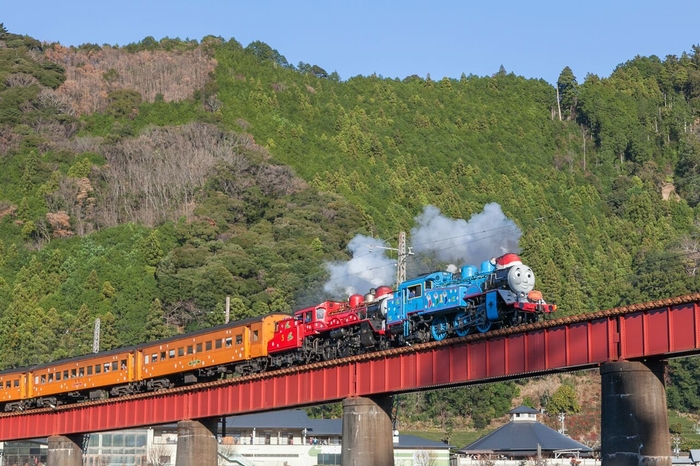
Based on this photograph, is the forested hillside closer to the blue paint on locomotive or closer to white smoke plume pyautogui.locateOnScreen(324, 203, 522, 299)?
white smoke plume pyautogui.locateOnScreen(324, 203, 522, 299)

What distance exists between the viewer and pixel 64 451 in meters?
71.7

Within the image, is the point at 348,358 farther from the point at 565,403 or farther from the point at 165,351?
the point at 565,403

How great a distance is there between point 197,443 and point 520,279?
23.3m

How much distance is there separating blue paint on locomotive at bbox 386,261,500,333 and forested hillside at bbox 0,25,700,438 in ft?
210

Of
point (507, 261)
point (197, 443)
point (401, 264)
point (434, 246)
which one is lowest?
point (197, 443)

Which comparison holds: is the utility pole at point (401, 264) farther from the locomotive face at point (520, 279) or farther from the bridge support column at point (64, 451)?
the bridge support column at point (64, 451)

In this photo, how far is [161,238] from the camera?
141625 mm

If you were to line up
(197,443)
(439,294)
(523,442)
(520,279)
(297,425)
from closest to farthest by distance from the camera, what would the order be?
1. (520,279)
2. (439,294)
3. (197,443)
4. (523,442)
5. (297,425)

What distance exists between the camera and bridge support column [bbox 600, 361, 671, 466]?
132ft

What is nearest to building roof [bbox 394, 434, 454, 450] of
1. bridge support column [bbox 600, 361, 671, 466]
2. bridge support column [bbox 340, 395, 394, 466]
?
bridge support column [bbox 340, 395, 394, 466]

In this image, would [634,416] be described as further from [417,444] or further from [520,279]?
[417,444]

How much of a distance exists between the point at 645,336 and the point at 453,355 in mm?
9341

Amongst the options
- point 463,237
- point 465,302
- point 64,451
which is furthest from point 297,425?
point 465,302

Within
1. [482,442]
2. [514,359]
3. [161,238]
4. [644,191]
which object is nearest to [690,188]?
[644,191]
